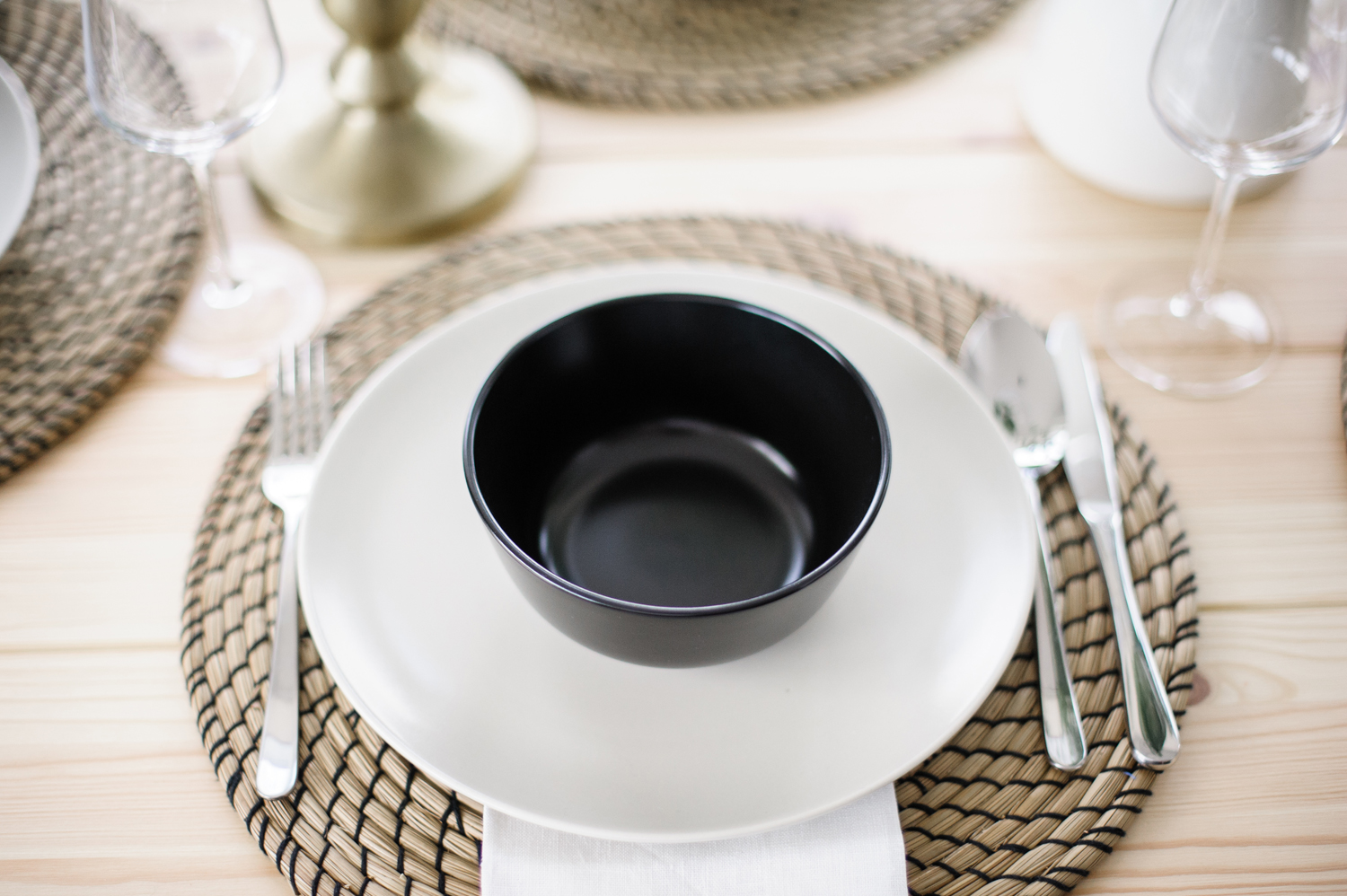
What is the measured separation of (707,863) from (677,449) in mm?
219

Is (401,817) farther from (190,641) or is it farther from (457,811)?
(190,641)

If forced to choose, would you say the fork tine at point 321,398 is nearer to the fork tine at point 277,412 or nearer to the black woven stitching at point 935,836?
the fork tine at point 277,412

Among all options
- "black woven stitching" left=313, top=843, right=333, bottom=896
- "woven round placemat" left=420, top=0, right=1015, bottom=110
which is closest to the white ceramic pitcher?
"woven round placemat" left=420, top=0, right=1015, bottom=110

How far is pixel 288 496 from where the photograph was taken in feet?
1.63

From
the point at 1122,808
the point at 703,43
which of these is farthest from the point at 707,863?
the point at 703,43

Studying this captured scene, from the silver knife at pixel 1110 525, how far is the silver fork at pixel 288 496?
14.3 inches

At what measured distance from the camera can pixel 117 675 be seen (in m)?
0.47

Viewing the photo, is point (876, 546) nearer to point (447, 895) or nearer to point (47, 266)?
point (447, 895)

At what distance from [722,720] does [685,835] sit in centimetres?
5

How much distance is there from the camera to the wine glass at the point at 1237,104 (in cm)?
51

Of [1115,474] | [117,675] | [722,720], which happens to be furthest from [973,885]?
[117,675]

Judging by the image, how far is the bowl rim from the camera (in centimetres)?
35

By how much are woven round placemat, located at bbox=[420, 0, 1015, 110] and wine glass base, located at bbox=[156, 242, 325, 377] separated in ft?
0.79

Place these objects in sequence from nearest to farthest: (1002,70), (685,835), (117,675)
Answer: (685,835) < (117,675) < (1002,70)
